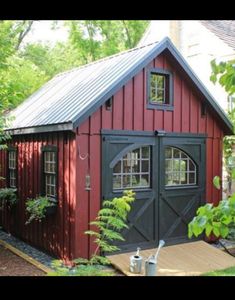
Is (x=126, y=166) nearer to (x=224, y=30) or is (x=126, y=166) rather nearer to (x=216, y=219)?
(x=216, y=219)

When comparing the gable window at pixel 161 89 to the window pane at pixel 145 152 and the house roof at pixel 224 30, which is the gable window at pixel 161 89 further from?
the house roof at pixel 224 30

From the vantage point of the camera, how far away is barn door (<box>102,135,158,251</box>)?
299 inches

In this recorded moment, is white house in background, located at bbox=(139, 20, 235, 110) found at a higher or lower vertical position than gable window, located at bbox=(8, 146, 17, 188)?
higher

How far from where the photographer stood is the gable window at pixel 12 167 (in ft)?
32.0

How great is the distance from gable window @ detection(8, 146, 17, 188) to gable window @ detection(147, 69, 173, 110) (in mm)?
3796

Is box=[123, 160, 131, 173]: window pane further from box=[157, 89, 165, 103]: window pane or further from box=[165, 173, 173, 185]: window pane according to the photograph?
box=[157, 89, 165, 103]: window pane

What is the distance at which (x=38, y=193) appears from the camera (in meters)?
8.54

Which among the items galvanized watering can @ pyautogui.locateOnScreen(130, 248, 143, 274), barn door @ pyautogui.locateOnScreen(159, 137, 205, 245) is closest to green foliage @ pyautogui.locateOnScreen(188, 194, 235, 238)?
galvanized watering can @ pyautogui.locateOnScreen(130, 248, 143, 274)

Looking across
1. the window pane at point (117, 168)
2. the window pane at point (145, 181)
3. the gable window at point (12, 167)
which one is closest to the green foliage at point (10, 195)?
the gable window at point (12, 167)

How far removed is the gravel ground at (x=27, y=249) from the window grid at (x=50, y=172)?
1.28 metres

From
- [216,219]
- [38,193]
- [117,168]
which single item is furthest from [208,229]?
[38,193]
